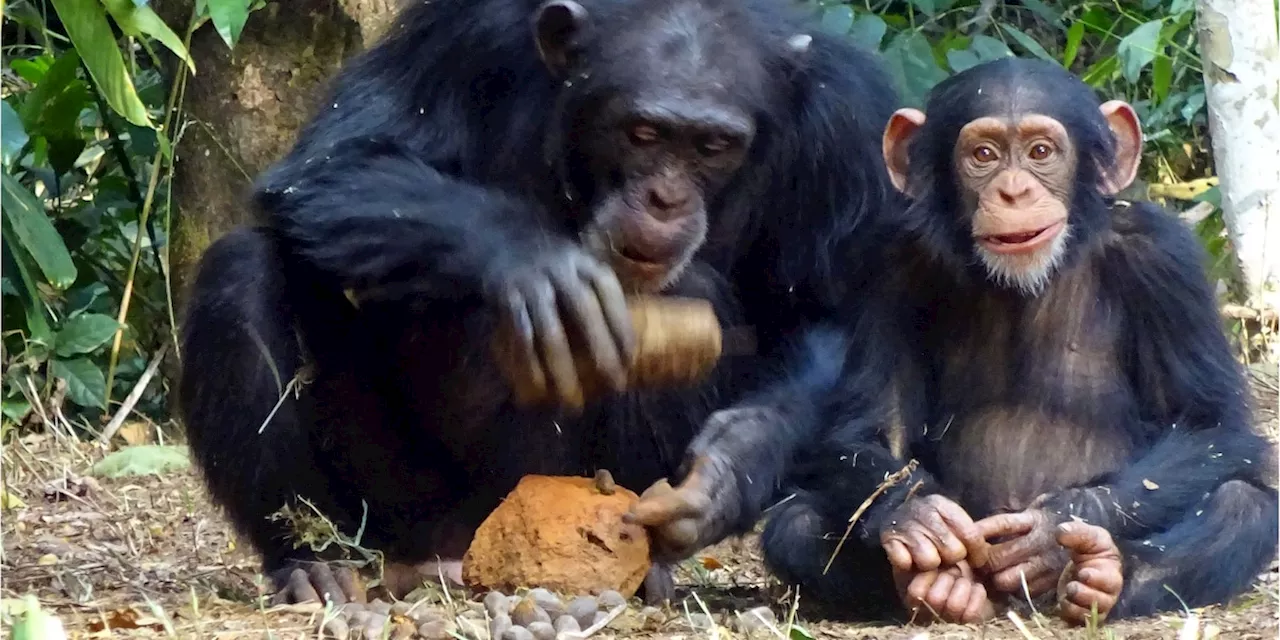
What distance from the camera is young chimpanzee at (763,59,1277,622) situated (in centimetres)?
359

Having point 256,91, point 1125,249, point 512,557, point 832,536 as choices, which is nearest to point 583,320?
point 512,557

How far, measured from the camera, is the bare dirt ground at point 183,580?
10.4 feet

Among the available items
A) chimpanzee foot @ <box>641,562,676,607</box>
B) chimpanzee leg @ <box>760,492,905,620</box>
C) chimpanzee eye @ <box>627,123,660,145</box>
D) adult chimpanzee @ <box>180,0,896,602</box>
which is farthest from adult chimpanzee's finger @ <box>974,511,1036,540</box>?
chimpanzee eye @ <box>627,123,660,145</box>

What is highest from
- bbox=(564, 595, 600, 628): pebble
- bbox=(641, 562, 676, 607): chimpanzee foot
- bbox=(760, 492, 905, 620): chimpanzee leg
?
bbox=(564, 595, 600, 628): pebble

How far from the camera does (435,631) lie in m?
3.11

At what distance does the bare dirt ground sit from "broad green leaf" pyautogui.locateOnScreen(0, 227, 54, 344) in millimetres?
420

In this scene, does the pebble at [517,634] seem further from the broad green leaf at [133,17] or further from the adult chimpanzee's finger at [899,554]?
the broad green leaf at [133,17]

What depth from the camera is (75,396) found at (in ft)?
19.2

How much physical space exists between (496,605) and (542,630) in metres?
0.19

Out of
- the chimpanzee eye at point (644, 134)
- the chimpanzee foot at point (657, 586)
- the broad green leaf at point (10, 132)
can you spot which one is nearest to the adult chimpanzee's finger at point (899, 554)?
the chimpanzee foot at point (657, 586)

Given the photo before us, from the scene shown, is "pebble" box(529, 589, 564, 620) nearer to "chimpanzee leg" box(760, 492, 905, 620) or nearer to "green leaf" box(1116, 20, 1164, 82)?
"chimpanzee leg" box(760, 492, 905, 620)

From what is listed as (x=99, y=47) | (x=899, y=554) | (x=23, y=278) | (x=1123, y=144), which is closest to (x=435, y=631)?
(x=899, y=554)

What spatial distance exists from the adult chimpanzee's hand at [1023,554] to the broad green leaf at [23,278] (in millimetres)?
2712

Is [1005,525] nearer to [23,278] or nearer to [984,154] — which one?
[984,154]
